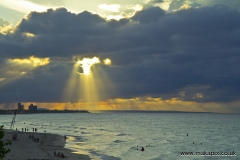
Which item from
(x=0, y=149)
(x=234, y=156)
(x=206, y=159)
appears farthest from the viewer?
(x=234, y=156)

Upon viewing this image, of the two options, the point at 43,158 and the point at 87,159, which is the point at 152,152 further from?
the point at 43,158

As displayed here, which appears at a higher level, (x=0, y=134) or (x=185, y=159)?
(x=0, y=134)

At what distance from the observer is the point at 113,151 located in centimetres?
8600

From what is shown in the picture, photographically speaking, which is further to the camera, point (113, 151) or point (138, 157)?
point (113, 151)

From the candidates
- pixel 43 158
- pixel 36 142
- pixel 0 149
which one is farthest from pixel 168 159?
pixel 0 149

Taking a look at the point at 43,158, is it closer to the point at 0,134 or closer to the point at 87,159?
the point at 87,159

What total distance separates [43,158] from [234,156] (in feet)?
161

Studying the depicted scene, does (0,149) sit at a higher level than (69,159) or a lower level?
higher

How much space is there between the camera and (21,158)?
62875mm

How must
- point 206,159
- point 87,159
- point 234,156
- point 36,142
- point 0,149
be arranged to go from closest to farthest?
point 0,149 < point 87,159 < point 206,159 < point 234,156 < point 36,142

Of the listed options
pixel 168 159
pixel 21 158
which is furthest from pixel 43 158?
pixel 168 159

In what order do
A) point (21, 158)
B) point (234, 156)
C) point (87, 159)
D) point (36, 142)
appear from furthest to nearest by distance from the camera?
1. point (36, 142)
2. point (234, 156)
3. point (87, 159)
4. point (21, 158)

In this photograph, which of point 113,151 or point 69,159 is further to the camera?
point 113,151

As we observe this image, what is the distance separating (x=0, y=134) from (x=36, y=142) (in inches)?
2619
